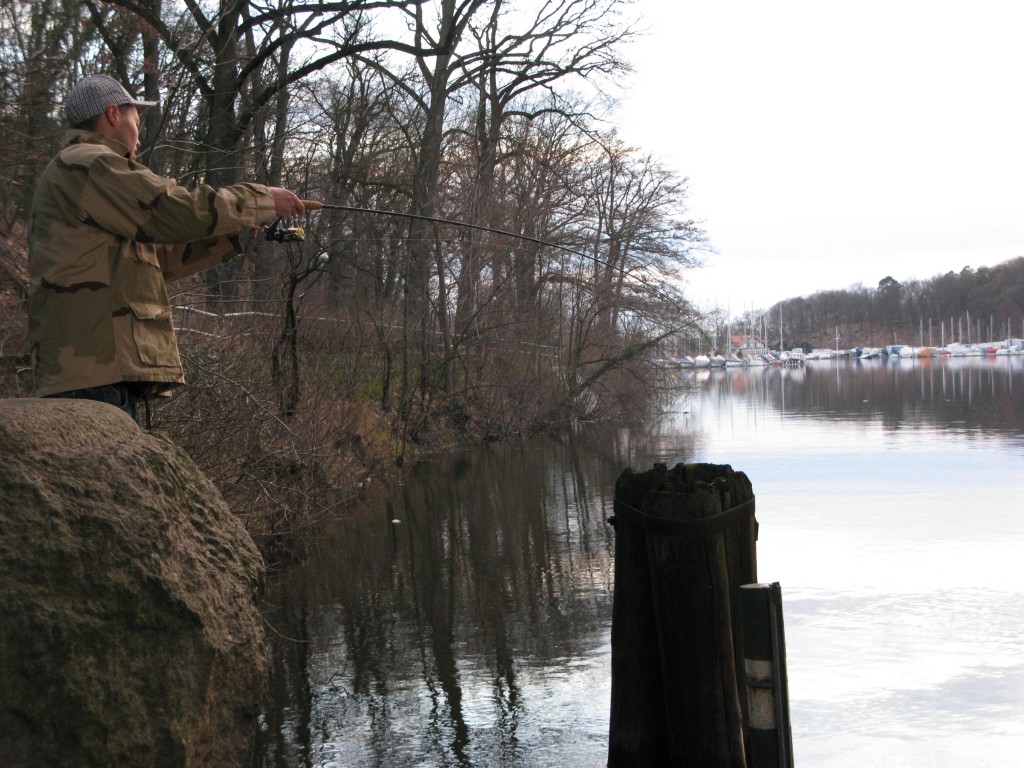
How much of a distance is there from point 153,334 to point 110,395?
11.2 inches

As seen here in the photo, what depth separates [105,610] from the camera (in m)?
3.80

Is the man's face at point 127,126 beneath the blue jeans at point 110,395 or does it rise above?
above

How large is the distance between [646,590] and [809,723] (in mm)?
1776

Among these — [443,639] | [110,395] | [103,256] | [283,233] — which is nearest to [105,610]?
[110,395]

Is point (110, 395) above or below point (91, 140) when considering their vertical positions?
below

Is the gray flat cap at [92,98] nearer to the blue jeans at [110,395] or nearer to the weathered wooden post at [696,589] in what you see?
the blue jeans at [110,395]

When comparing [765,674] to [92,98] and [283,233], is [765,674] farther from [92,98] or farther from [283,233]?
[92,98]

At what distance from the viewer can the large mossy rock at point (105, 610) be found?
367cm

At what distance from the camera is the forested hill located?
174 metres

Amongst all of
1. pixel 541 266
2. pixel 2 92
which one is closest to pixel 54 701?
pixel 2 92

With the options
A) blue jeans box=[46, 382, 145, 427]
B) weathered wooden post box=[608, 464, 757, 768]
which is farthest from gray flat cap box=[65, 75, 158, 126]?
weathered wooden post box=[608, 464, 757, 768]

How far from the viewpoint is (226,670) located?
4121mm

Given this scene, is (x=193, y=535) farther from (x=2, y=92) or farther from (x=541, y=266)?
(x=541, y=266)

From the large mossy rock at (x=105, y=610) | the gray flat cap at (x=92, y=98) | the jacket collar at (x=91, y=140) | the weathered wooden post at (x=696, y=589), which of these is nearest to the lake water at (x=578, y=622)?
the weathered wooden post at (x=696, y=589)
